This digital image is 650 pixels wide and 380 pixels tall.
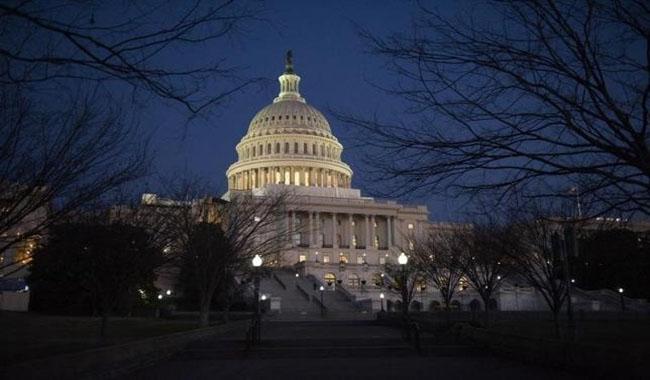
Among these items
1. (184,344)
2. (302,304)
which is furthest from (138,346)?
(302,304)

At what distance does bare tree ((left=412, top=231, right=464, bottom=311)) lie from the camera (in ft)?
144

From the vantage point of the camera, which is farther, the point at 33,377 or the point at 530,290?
the point at 530,290

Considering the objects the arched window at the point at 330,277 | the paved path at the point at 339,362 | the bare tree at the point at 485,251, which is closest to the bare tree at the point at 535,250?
the bare tree at the point at 485,251

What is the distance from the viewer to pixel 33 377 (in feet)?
31.7

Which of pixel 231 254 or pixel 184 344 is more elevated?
pixel 231 254

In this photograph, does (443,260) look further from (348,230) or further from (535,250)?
(348,230)

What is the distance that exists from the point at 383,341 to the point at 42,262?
1236 inches

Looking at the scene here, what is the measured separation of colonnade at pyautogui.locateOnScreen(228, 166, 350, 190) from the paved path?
106 m

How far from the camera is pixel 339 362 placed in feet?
56.6

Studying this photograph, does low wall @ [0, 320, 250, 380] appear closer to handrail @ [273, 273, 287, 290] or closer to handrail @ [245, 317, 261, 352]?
handrail @ [245, 317, 261, 352]

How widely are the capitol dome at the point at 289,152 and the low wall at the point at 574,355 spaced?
108 m

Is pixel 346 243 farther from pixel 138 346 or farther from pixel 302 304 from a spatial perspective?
pixel 138 346

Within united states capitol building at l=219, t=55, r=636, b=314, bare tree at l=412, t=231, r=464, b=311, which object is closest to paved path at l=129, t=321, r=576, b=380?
bare tree at l=412, t=231, r=464, b=311

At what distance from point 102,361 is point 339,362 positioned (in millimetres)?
6813
